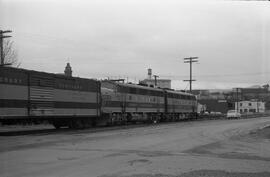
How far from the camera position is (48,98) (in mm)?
26844

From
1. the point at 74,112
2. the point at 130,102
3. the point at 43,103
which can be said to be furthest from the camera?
the point at 130,102

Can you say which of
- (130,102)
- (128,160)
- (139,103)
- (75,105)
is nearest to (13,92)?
(75,105)

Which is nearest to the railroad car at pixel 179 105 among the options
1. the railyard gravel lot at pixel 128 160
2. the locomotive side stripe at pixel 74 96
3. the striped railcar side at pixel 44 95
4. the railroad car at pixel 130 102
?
the railroad car at pixel 130 102

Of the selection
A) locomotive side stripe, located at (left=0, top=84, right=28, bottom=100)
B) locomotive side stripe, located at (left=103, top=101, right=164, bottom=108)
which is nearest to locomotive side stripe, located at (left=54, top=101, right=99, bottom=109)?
locomotive side stripe, located at (left=103, top=101, right=164, bottom=108)

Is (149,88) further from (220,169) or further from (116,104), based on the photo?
(220,169)

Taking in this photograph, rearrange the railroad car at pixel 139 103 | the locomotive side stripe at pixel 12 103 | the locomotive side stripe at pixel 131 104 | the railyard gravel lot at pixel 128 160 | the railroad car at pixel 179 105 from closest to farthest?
the railyard gravel lot at pixel 128 160
the locomotive side stripe at pixel 12 103
the locomotive side stripe at pixel 131 104
the railroad car at pixel 139 103
the railroad car at pixel 179 105

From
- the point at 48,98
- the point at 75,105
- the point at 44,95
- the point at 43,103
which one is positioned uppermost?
the point at 44,95

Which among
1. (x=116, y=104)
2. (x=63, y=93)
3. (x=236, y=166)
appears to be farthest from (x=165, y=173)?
(x=116, y=104)

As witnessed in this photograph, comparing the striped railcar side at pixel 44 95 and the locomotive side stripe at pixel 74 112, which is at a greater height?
the striped railcar side at pixel 44 95

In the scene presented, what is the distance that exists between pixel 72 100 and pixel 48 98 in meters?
2.92

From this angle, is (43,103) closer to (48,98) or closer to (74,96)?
(48,98)

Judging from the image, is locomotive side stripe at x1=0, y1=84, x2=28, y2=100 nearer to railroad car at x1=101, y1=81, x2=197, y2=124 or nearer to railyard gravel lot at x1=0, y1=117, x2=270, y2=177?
railyard gravel lot at x1=0, y1=117, x2=270, y2=177

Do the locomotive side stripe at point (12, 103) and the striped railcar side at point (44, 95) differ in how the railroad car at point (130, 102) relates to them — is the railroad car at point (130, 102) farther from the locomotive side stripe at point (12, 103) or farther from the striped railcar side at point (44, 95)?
the locomotive side stripe at point (12, 103)

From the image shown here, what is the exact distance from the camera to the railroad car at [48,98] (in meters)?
23.5
